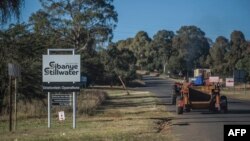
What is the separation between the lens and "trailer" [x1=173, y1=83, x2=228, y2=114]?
2867 centimetres

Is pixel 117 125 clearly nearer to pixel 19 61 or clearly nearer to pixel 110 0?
pixel 19 61

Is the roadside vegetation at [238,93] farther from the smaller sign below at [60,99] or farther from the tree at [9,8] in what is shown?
the tree at [9,8]

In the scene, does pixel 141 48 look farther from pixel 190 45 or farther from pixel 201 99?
pixel 201 99

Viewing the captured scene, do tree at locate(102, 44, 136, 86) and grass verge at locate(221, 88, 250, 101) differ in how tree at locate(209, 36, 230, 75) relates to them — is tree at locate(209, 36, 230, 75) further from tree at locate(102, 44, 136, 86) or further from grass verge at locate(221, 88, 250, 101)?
grass verge at locate(221, 88, 250, 101)

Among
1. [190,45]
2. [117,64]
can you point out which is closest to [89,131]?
[117,64]

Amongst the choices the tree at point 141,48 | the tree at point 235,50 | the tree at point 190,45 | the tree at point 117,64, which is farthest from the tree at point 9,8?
the tree at point 141,48

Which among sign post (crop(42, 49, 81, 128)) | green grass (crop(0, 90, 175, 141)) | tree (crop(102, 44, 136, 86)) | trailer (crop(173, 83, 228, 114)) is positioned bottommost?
green grass (crop(0, 90, 175, 141))

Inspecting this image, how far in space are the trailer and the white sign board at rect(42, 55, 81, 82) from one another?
28.0ft

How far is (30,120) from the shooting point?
985 inches

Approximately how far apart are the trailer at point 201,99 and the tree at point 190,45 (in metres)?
101

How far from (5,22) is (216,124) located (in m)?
10.5

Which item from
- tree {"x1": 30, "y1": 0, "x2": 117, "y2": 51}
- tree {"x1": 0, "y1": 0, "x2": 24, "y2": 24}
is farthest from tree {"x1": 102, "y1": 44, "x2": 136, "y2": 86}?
tree {"x1": 0, "y1": 0, "x2": 24, "y2": 24}

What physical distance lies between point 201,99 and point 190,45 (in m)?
119

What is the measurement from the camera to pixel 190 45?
14762 centimetres
